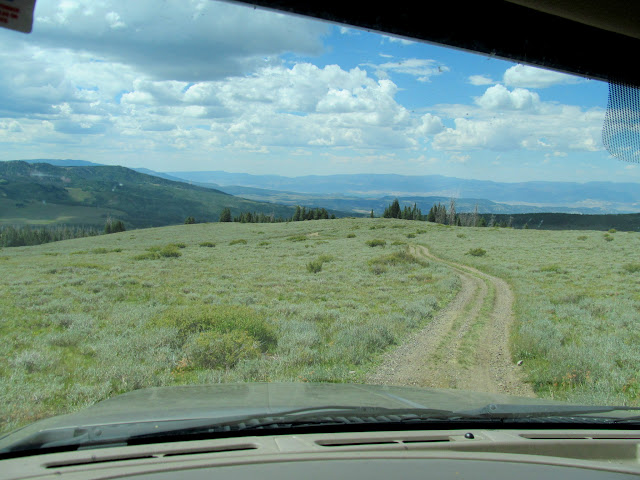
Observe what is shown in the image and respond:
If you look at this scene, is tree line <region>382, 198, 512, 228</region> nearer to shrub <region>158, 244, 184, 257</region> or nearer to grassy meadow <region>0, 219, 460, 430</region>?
grassy meadow <region>0, 219, 460, 430</region>

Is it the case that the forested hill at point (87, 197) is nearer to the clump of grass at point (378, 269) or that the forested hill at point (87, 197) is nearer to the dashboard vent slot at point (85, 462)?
the clump of grass at point (378, 269)

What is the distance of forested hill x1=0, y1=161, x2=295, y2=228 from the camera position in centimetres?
1547

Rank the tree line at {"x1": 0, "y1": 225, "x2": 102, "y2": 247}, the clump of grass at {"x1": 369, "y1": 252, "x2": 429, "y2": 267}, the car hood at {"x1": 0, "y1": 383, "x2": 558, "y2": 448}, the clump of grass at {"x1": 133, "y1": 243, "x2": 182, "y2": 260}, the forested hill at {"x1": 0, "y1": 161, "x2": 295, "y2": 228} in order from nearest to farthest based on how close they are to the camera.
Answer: the car hood at {"x1": 0, "y1": 383, "x2": 558, "y2": 448}
the tree line at {"x1": 0, "y1": 225, "x2": 102, "y2": 247}
the clump of grass at {"x1": 133, "y1": 243, "x2": 182, "y2": 260}
the clump of grass at {"x1": 369, "y1": 252, "x2": 429, "y2": 267}
the forested hill at {"x1": 0, "y1": 161, "x2": 295, "y2": 228}

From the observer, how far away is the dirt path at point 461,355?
619cm

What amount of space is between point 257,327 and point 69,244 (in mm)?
11790

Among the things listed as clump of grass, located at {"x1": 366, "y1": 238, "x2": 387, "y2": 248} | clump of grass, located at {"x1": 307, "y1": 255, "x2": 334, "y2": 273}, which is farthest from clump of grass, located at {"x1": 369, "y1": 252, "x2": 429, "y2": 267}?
clump of grass, located at {"x1": 366, "y1": 238, "x2": 387, "y2": 248}

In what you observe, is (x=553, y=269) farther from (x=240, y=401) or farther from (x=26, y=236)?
(x=26, y=236)

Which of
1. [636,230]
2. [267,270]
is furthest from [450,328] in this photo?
[636,230]

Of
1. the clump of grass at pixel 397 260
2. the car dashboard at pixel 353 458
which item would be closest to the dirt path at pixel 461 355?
the car dashboard at pixel 353 458

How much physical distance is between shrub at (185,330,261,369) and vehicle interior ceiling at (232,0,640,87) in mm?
4538

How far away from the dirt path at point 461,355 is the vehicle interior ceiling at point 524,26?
13.6 feet

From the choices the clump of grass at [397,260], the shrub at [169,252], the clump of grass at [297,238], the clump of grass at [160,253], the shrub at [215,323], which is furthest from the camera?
the clump of grass at [297,238]

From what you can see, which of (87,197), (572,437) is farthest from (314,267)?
(87,197)

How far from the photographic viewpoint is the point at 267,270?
40.3ft
